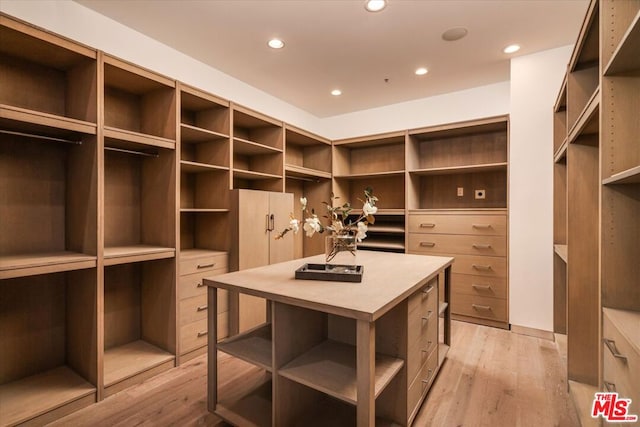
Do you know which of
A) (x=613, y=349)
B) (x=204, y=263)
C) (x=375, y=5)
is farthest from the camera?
(x=204, y=263)

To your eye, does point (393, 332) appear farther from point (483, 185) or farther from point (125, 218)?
point (483, 185)

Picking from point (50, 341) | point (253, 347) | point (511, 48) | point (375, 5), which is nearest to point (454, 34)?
point (511, 48)

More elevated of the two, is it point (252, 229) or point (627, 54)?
point (627, 54)

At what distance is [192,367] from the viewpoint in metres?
2.28

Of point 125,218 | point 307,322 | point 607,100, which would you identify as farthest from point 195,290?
point 607,100

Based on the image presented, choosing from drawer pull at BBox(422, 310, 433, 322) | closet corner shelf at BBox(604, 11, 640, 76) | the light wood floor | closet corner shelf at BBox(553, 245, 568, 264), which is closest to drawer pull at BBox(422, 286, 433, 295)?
drawer pull at BBox(422, 310, 433, 322)

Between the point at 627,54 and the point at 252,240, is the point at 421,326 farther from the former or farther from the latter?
the point at 252,240

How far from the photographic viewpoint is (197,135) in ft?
8.75

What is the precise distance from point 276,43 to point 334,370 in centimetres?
261

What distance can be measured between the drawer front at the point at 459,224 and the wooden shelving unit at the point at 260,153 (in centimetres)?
163

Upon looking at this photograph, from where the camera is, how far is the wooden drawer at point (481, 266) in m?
3.05

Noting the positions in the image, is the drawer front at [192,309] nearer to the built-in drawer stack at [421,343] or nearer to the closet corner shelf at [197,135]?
the closet corner shelf at [197,135]

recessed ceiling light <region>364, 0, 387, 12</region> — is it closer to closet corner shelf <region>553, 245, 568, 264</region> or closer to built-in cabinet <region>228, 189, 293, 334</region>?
built-in cabinet <region>228, 189, 293, 334</region>

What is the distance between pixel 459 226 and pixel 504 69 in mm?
1698
